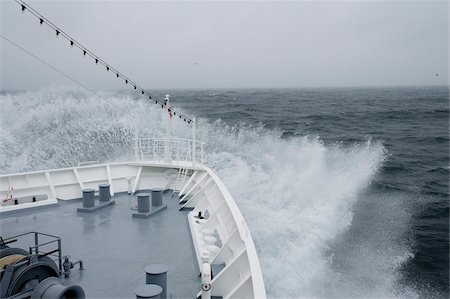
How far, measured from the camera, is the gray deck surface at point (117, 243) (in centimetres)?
478

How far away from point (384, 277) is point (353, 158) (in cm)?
1156

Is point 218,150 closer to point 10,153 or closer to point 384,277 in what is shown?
point 10,153

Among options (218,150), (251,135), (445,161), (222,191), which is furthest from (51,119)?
(445,161)

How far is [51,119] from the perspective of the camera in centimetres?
2488

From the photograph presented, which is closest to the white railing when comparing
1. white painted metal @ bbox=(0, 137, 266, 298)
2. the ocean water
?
white painted metal @ bbox=(0, 137, 266, 298)

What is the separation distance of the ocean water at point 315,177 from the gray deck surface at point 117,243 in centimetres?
303

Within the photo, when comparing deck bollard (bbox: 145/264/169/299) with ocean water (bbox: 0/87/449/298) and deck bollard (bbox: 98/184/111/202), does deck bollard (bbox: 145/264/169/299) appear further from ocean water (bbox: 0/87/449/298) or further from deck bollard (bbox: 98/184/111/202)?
deck bollard (bbox: 98/184/111/202)

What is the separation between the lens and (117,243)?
6.17 m

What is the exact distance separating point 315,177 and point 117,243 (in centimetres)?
1229

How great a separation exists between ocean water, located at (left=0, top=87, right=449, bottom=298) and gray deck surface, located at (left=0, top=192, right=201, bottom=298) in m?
3.03

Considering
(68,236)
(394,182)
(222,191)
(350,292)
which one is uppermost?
(222,191)

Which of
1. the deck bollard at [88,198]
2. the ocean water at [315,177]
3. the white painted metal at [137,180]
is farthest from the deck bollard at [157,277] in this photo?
the white painted metal at [137,180]

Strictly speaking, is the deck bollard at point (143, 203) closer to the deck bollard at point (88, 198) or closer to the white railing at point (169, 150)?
the deck bollard at point (88, 198)

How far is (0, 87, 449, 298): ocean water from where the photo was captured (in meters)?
9.82
